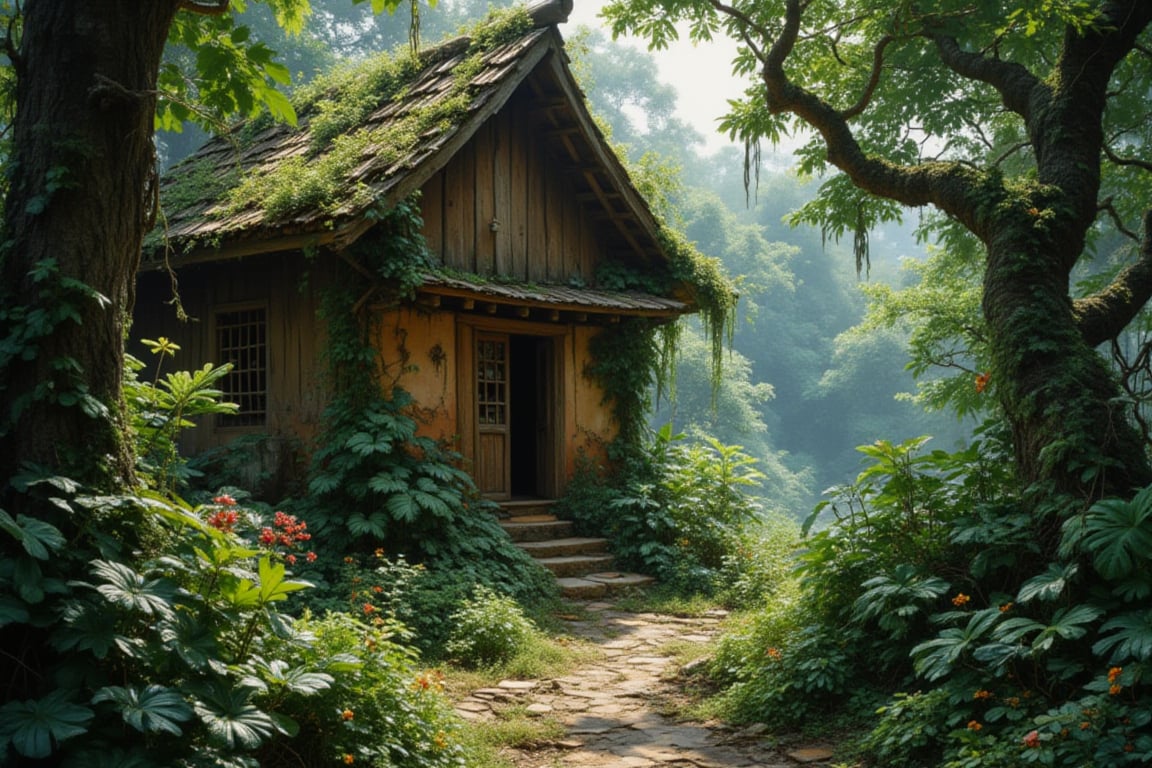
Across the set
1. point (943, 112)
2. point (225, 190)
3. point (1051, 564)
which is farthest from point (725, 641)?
point (943, 112)

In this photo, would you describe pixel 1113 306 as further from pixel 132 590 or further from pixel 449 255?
pixel 132 590

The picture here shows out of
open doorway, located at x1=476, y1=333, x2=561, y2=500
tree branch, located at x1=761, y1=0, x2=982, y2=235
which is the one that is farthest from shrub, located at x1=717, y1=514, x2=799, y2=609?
tree branch, located at x1=761, y1=0, x2=982, y2=235

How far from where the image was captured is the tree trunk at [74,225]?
4.07 m

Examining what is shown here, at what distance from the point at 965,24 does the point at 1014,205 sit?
13.7ft

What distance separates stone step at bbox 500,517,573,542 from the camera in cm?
1092

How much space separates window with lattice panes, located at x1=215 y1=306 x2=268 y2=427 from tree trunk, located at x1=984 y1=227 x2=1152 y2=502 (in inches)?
314

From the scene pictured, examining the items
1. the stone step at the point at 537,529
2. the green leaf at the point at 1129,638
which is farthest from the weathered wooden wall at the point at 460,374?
the green leaf at the point at 1129,638

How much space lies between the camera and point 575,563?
1070 cm

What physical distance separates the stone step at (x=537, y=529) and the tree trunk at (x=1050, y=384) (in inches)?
235

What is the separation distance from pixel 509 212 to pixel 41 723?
9096 mm

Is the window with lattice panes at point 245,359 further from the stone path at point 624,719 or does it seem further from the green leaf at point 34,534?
the green leaf at point 34,534

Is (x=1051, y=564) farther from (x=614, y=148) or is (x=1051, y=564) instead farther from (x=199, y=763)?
(x=614, y=148)

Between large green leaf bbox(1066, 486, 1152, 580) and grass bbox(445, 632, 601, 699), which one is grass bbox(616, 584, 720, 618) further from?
large green leaf bbox(1066, 486, 1152, 580)

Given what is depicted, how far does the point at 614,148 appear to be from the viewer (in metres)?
12.4
